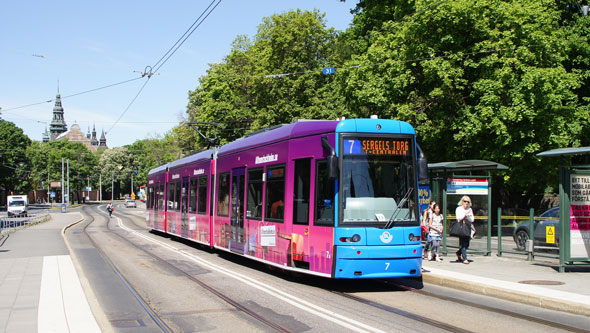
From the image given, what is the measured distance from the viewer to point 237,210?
51.1ft

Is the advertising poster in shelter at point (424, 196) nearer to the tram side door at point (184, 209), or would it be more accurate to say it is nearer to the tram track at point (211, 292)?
the tram track at point (211, 292)

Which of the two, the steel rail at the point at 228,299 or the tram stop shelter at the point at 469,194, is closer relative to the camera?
the steel rail at the point at 228,299

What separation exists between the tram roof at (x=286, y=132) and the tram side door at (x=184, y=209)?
6.05 metres

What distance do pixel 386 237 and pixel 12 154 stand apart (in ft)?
280

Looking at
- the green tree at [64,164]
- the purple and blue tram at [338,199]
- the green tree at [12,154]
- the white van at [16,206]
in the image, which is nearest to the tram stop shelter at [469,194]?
the purple and blue tram at [338,199]

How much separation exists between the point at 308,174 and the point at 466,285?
3727 millimetres

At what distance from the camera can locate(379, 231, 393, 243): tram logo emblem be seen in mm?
10547

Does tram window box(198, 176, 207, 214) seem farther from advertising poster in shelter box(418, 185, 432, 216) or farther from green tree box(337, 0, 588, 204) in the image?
green tree box(337, 0, 588, 204)

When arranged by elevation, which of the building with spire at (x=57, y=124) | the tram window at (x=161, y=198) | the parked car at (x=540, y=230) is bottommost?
the parked car at (x=540, y=230)

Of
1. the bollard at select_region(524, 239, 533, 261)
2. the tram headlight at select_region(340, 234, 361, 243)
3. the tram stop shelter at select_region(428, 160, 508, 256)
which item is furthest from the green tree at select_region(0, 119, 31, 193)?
the tram headlight at select_region(340, 234, 361, 243)

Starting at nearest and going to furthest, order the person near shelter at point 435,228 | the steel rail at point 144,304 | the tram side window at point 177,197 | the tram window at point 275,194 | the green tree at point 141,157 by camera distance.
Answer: the steel rail at point 144,304 → the tram window at point 275,194 → the person near shelter at point 435,228 → the tram side window at point 177,197 → the green tree at point 141,157

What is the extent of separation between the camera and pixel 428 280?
40.4 feet

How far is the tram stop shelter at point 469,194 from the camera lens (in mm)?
16703

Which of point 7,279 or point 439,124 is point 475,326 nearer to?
point 7,279
